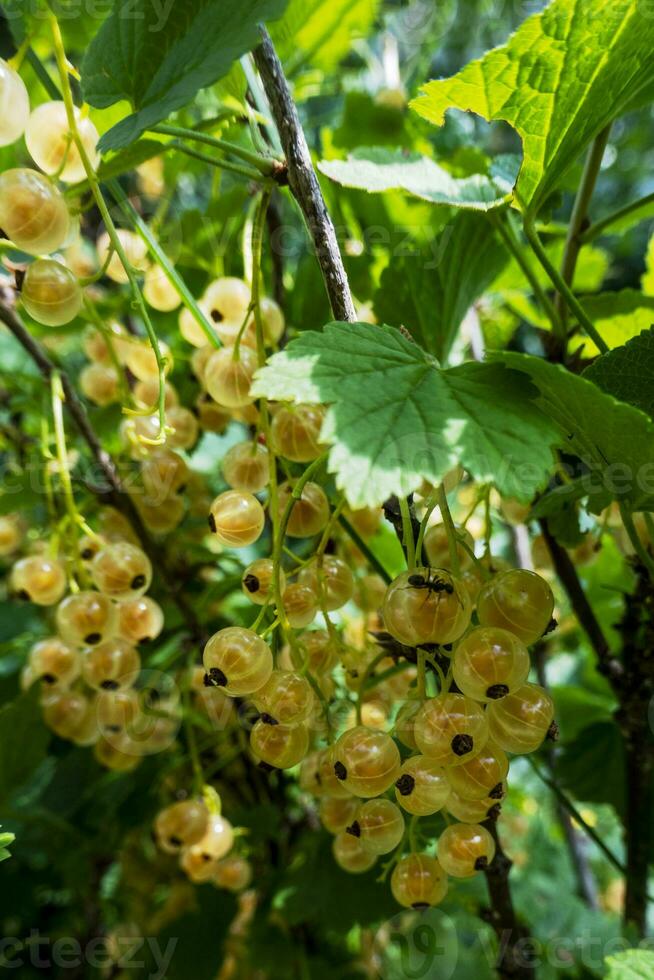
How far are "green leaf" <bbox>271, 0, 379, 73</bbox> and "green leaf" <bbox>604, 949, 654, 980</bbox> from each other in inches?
34.6

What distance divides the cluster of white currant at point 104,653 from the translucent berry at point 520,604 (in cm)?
31

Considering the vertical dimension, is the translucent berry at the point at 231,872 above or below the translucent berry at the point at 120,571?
below

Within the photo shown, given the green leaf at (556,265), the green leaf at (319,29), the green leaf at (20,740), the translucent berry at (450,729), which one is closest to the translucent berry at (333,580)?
the translucent berry at (450,729)

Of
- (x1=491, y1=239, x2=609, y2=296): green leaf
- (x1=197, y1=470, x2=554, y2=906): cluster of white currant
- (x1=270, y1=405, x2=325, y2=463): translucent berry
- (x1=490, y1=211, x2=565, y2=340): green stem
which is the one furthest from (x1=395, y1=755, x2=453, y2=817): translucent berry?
(x1=491, y1=239, x2=609, y2=296): green leaf

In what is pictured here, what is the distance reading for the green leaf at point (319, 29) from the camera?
0.85m

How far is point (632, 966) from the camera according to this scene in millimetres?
525

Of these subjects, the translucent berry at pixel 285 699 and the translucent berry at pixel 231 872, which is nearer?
the translucent berry at pixel 285 699

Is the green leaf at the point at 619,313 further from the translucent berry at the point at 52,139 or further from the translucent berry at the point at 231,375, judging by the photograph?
the translucent berry at the point at 52,139

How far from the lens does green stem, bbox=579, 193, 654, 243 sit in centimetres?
67

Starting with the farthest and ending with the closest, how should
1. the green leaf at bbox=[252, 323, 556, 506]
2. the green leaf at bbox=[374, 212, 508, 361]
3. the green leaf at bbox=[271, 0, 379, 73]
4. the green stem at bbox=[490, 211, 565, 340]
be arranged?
the green leaf at bbox=[271, 0, 379, 73] < the green leaf at bbox=[374, 212, 508, 361] < the green stem at bbox=[490, 211, 565, 340] < the green leaf at bbox=[252, 323, 556, 506]

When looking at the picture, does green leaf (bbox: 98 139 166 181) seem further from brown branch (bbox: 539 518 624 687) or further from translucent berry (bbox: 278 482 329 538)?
brown branch (bbox: 539 518 624 687)

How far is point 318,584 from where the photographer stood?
1.76 feet

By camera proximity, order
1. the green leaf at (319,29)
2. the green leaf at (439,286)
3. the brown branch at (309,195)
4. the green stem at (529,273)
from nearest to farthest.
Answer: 1. the brown branch at (309,195)
2. the green stem at (529,273)
3. the green leaf at (439,286)
4. the green leaf at (319,29)

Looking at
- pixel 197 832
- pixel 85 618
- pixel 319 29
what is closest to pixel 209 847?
pixel 197 832
